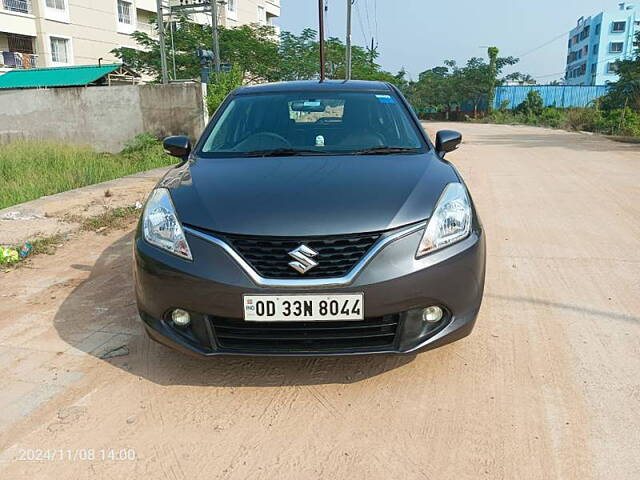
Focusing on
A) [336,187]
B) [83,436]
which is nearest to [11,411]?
[83,436]

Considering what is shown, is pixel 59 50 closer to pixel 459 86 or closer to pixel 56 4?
pixel 56 4

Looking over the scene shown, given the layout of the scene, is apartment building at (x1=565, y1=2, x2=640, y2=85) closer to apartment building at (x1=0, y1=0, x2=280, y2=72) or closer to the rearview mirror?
apartment building at (x1=0, y1=0, x2=280, y2=72)

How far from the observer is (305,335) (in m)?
2.43

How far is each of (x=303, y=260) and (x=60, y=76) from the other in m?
26.8

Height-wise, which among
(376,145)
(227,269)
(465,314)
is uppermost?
(376,145)

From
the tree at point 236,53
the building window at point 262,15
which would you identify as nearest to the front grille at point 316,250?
the tree at point 236,53

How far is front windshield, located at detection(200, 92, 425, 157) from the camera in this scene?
346 centimetres

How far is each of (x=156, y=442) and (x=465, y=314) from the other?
1469 mm

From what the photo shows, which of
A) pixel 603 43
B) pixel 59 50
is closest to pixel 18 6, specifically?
pixel 59 50

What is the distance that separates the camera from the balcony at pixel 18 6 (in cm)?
2911

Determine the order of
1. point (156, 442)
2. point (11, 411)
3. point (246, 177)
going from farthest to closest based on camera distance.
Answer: point (246, 177)
point (11, 411)
point (156, 442)

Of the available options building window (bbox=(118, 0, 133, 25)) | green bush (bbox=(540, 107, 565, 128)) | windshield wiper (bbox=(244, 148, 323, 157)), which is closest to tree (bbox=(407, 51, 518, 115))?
green bush (bbox=(540, 107, 565, 128))

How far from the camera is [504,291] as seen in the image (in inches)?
154

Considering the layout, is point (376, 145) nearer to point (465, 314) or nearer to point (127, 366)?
point (465, 314)
